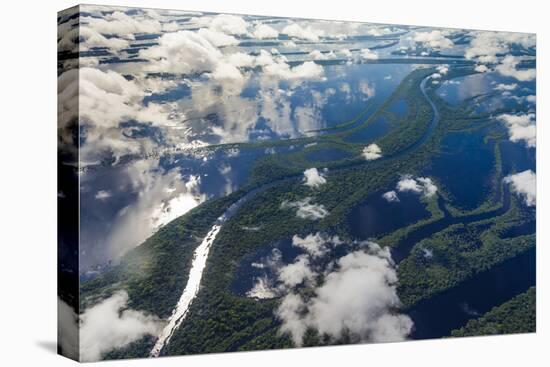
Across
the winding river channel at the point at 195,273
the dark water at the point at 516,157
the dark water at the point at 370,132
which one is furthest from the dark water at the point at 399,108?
the winding river channel at the point at 195,273

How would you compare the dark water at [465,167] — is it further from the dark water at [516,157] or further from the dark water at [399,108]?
the dark water at [399,108]

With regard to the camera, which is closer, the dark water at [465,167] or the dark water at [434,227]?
the dark water at [434,227]

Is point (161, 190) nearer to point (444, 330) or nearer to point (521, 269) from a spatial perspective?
point (444, 330)

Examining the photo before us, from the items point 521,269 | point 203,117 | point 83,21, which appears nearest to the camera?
point 83,21

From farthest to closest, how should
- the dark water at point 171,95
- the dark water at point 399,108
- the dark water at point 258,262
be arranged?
the dark water at point 399,108 → the dark water at point 258,262 → the dark water at point 171,95

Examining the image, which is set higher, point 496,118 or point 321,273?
point 496,118

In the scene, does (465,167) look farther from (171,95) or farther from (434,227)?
(171,95)

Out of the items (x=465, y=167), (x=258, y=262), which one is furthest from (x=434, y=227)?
(x=258, y=262)

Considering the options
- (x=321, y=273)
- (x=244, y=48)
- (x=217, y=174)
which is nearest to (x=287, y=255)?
(x=321, y=273)
